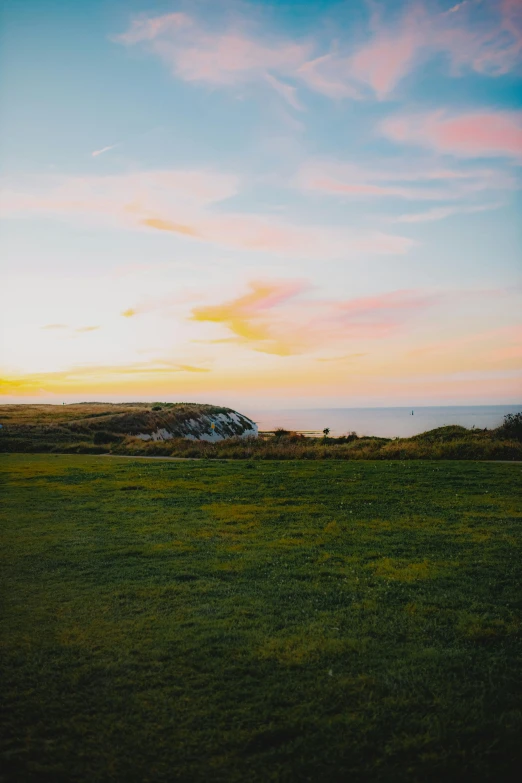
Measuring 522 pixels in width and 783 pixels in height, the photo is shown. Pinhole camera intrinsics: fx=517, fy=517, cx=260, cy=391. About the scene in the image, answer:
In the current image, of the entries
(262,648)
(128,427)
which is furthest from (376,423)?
(262,648)

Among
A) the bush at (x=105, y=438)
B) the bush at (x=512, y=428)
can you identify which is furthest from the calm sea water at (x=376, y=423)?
the bush at (x=105, y=438)

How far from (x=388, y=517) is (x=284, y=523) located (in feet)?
8.39


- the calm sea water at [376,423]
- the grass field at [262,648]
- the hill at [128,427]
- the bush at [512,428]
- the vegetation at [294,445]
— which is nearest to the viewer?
the grass field at [262,648]

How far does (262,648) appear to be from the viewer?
5.72 metres

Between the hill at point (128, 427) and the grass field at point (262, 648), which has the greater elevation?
the hill at point (128, 427)

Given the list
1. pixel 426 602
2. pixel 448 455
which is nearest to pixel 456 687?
pixel 426 602

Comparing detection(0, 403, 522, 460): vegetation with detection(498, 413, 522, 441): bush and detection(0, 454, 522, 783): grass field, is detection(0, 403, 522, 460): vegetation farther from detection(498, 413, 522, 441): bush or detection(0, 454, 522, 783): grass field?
detection(0, 454, 522, 783): grass field

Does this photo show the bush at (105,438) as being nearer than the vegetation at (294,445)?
No

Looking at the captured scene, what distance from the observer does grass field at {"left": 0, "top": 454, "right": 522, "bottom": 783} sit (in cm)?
404

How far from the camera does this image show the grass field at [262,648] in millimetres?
4039

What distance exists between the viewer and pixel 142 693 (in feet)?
15.9

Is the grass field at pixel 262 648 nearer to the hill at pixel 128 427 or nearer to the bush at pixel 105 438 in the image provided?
the hill at pixel 128 427

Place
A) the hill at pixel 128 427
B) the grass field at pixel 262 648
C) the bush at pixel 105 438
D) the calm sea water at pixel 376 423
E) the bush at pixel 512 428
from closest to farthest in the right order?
1. the grass field at pixel 262 648
2. the bush at pixel 512 428
3. the hill at pixel 128 427
4. the bush at pixel 105 438
5. the calm sea water at pixel 376 423

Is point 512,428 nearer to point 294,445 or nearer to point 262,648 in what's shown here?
point 294,445
